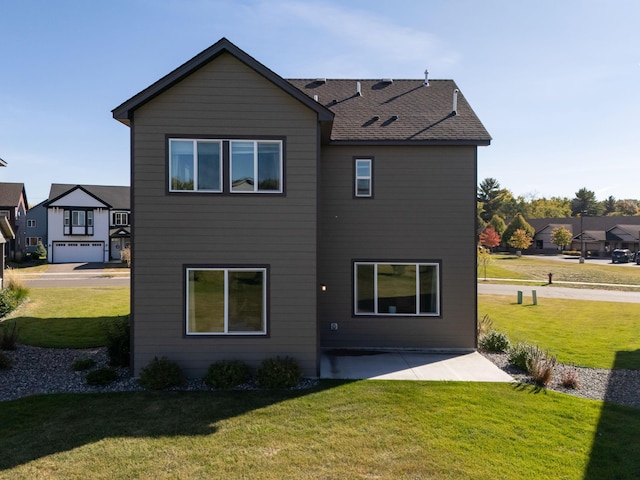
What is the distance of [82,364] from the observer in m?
9.77

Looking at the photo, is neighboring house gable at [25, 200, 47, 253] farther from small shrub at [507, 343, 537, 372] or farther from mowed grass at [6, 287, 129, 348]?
small shrub at [507, 343, 537, 372]

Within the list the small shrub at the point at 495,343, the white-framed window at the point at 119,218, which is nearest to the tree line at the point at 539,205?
the white-framed window at the point at 119,218

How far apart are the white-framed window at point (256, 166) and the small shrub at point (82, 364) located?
19.1 ft

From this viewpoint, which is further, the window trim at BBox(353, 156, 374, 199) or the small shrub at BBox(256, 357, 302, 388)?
the window trim at BBox(353, 156, 374, 199)

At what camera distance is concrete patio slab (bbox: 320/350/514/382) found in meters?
9.45

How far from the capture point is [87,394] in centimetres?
824

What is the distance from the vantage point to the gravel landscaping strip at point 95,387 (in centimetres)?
855

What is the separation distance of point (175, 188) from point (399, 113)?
7830 mm

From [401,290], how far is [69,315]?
13.9 m

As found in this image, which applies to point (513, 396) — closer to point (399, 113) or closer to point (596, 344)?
point (596, 344)

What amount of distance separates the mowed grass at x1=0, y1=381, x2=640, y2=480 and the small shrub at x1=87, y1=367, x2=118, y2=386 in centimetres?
72

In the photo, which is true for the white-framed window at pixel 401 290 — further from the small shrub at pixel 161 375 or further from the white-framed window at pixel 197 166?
the small shrub at pixel 161 375

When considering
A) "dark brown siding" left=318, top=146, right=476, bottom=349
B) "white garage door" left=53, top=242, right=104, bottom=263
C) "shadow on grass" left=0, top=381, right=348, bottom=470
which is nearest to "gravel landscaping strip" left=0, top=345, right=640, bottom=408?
"shadow on grass" left=0, top=381, right=348, bottom=470

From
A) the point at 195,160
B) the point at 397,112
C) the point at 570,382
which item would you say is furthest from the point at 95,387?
the point at 397,112
